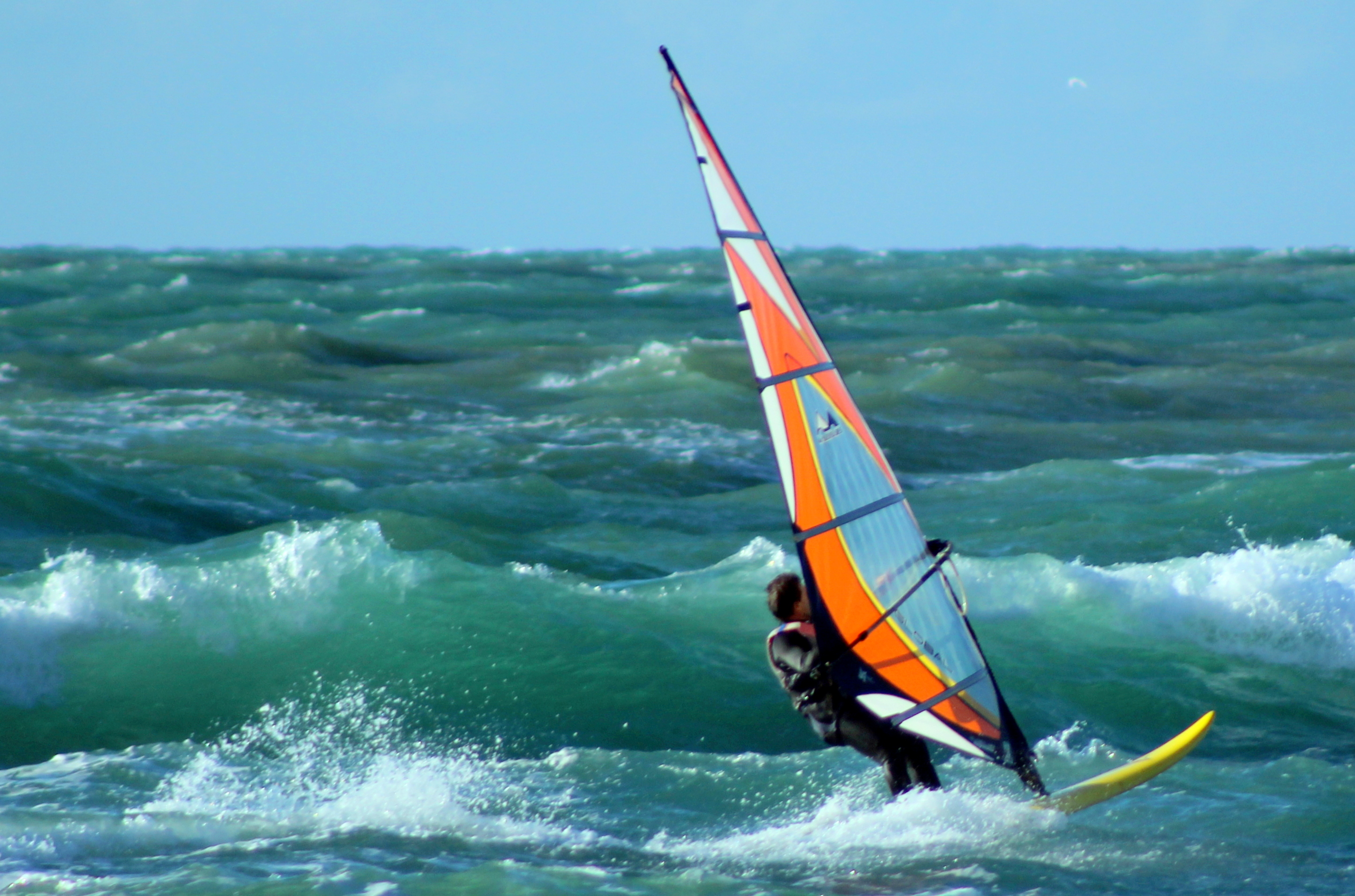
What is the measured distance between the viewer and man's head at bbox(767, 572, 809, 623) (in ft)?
19.4

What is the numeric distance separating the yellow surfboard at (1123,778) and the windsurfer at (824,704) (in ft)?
1.71

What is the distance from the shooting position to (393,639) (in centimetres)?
942

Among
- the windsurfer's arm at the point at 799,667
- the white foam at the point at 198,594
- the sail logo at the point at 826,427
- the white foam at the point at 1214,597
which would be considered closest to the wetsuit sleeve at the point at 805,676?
the windsurfer's arm at the point at 799,667

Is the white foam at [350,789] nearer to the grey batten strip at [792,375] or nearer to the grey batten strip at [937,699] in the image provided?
the grey batten strip at [937,699]

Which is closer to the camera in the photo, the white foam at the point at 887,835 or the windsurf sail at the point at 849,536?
the windsurf sail at the point at 849,536

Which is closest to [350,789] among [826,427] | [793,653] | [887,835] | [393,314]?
[793,653]

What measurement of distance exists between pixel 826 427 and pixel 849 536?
417 millimetres

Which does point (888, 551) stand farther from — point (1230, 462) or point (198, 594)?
point (1230, 462)

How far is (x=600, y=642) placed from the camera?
9.45 metres

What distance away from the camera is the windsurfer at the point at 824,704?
Result: 584cm

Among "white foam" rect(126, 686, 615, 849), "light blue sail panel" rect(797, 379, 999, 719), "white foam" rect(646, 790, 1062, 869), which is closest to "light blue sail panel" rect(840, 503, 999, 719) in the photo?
"light blue sail panel" rect(797, 379, 999, 719)

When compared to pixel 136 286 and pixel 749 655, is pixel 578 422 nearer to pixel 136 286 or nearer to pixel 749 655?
pixel 749 655

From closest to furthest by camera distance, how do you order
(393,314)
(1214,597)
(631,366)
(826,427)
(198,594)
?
1. (826,427)
2. (198,594)
3. (1214,597)
4. (631,366)
5. (393,314)

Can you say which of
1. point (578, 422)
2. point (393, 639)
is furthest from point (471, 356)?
point (393, 639)
